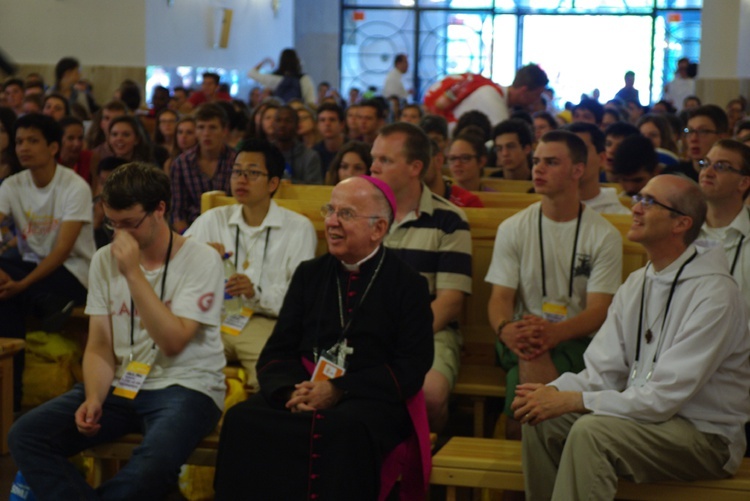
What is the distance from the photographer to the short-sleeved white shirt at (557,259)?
180 inches

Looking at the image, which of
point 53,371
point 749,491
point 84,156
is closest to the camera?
point 749,491

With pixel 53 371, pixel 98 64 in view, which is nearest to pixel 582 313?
pixel 53 371

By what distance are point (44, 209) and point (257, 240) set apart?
149cm

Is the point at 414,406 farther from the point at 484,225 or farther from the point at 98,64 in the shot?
the point at 98,64

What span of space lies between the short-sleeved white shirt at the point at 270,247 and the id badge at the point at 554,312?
3.86ft

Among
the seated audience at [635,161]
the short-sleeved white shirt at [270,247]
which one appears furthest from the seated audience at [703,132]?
the short-sleeved white shirt at [270,247]

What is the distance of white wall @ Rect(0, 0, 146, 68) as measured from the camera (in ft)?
49.7

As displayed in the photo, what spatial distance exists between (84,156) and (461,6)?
16.4 metres

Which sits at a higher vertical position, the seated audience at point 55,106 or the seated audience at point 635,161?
the seated audience at point 55,106

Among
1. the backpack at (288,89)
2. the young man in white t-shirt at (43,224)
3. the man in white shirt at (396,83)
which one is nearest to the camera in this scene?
the young man in white t-shirt at (43,224)

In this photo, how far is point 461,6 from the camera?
23000mm

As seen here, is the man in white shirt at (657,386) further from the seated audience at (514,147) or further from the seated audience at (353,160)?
the seated audience at (514,147)

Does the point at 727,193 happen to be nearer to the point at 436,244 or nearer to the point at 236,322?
the point at 436,244

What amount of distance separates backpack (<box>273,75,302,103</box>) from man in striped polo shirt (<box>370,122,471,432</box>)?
8.57 m
